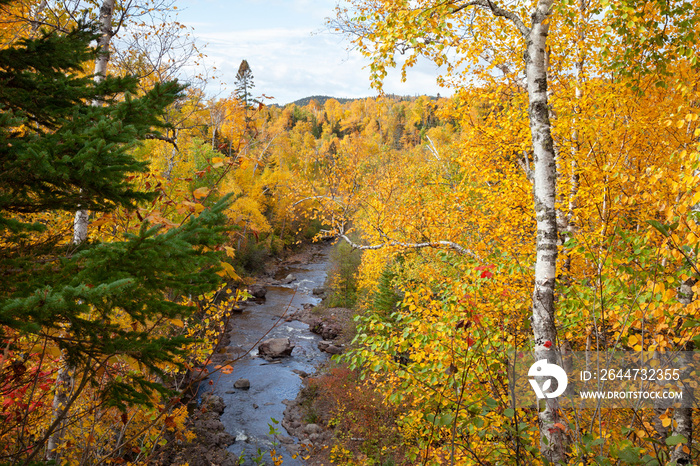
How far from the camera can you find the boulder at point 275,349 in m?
17.1

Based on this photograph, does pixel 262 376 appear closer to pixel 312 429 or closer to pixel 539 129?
pixel 312 429

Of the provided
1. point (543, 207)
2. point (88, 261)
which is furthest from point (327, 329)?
point (88, 261)

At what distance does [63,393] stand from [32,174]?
4060 millimetres

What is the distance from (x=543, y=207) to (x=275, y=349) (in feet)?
51.5

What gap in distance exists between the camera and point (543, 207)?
3.52m

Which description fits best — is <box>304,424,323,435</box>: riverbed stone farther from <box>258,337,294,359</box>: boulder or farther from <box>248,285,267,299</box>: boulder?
<box>248,285,267,299</box>: boulder

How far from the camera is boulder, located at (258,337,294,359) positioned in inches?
672

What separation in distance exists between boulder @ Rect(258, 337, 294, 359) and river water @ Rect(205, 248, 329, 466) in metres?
0.30

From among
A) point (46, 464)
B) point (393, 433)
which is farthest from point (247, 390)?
A: point (46, 464)

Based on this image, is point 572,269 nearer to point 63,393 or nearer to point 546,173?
point 546,173

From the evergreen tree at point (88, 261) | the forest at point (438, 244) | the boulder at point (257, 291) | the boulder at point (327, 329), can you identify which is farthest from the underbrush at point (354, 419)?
the boulder at point (257, 291)

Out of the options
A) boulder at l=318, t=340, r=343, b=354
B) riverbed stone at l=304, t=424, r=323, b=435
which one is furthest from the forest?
boulder at l=318, t=340, r=343, b=354

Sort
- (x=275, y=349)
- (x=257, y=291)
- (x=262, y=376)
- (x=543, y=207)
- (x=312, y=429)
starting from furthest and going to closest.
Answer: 1. (x=257, y=291)
2. (x=275, y=349)
3. (x=262, y=376)
4. (x=312, y=429)
5. (x=543, y=207)

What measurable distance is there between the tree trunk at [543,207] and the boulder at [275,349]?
49.1ft
